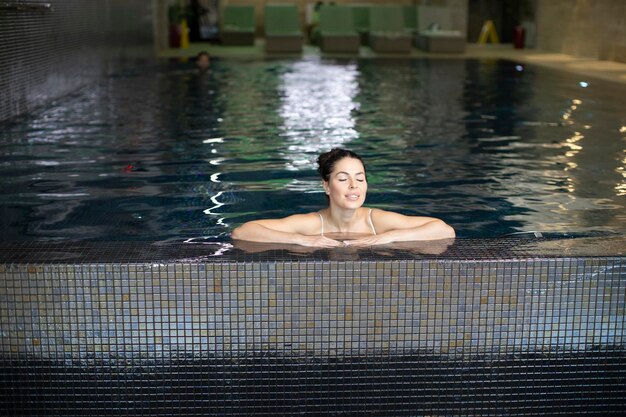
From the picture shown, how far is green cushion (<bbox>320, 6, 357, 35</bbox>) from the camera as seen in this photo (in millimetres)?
24906

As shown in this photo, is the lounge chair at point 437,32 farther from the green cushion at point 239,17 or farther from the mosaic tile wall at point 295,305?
the mosaic tile wall at point 295,305

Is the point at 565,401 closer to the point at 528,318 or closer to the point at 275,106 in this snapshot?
the point at 528,318

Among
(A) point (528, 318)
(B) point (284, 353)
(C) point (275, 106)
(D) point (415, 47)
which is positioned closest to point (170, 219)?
(B) point (284, 353)

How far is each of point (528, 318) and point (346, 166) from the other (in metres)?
1.07

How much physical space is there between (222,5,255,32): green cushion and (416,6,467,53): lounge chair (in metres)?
5.21

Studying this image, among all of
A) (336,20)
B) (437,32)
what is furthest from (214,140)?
(336,20)

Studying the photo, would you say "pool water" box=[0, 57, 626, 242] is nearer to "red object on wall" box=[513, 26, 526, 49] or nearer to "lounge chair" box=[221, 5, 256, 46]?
"red object on wall" box=[513, 26, 526, 49]

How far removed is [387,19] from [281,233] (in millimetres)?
23252

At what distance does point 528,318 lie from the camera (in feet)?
11.9

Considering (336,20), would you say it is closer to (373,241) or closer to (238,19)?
(238,19)

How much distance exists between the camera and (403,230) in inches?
159

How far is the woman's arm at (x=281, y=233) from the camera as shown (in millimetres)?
3854

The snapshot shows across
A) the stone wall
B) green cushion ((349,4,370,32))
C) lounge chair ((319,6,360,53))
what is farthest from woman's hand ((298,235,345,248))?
green cushion ((349,4,370,32))

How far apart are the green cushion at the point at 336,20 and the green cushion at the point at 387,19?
127 cm
